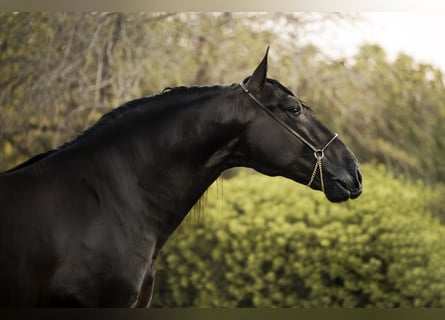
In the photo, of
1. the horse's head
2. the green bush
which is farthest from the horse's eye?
the green bush

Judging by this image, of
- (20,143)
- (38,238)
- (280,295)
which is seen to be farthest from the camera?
(20,143)

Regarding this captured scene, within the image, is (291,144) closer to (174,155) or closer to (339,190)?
(339,190)

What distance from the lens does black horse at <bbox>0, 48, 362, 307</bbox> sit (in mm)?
2951

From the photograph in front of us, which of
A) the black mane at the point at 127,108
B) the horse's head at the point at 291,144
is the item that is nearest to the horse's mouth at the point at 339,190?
the horse's head at the point at 291,144

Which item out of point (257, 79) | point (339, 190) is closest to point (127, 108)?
point (257, 79)

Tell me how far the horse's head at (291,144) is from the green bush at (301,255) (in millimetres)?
2637

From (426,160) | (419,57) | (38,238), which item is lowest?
(38,238)

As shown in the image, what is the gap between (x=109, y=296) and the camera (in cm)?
298

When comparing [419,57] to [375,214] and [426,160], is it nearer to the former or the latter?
[426,160]

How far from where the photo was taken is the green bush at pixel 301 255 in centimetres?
599

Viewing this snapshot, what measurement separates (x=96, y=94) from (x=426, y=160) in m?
3.27

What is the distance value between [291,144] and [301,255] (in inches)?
112

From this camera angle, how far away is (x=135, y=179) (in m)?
3.16

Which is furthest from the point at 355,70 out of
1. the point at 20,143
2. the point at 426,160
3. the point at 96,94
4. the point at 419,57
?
the point at 20,143
